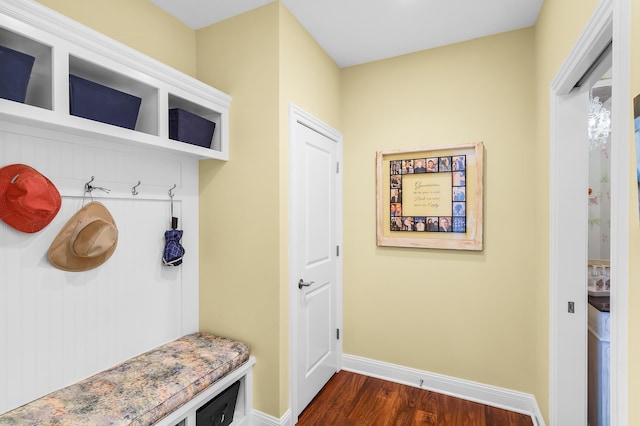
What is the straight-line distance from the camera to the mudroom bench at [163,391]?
1.31 meters

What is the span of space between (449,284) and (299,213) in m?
1.24

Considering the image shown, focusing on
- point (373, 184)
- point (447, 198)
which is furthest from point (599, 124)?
point (373, 184)

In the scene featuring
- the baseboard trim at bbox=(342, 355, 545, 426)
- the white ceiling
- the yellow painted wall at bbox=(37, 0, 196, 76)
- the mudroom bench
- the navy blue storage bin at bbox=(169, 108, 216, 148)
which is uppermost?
the white ceiling

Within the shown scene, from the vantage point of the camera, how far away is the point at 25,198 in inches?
51.4

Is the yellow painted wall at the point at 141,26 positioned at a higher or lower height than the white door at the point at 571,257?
higher

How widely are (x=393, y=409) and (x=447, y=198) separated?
152cm

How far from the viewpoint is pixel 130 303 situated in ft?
5.92

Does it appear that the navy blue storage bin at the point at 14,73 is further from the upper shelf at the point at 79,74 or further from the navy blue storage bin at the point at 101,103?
the navy blue storage bin at the point at 101,103

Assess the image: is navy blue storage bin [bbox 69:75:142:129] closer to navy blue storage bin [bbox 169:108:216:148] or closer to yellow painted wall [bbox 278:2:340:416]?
navy blue storage bin [bbox 169:108:216:148]

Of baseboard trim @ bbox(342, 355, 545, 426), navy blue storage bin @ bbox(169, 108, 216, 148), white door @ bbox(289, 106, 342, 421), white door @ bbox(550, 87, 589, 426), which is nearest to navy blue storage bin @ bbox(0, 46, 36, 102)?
navy blue storage bin @ bbox(169, 108, 216, 148)

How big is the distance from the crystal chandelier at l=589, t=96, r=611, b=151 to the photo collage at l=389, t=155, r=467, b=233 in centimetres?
82

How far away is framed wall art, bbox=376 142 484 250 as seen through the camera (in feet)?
7.61

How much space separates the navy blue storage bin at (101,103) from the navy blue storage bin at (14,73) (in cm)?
15

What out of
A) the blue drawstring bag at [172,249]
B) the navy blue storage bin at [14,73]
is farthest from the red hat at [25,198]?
the blue drawstring bag at [172,249]
